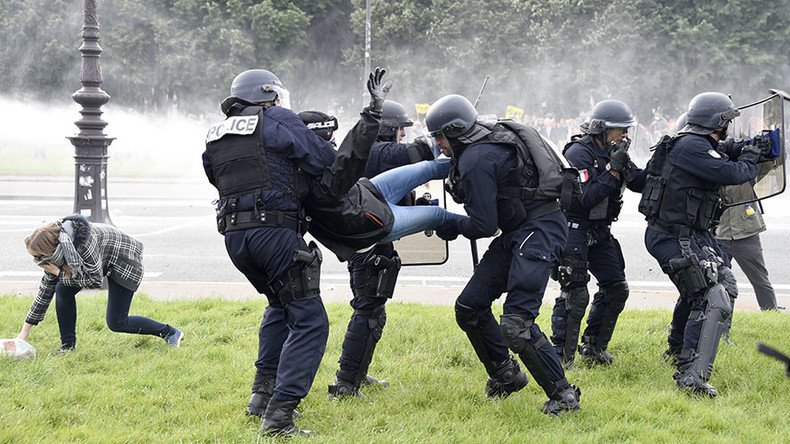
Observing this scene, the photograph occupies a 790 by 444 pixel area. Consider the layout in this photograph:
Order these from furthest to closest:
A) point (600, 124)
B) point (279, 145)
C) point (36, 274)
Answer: point (36, 274) → point (600, 124) → point (279, 145)

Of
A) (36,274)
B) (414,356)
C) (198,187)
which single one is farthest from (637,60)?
(414,356)

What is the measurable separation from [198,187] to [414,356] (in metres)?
18.0

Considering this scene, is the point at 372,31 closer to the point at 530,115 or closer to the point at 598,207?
the point at 530,115

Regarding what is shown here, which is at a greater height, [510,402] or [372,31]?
[372,31]

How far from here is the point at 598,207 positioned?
5871 mm

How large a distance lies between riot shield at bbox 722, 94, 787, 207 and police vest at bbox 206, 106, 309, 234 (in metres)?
3.00

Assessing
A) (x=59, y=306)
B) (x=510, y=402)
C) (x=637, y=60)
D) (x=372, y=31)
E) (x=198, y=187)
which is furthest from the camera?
(x=372, y=31)

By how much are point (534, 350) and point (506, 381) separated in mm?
494

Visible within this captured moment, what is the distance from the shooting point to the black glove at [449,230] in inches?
202

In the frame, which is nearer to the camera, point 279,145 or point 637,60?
point 279,145

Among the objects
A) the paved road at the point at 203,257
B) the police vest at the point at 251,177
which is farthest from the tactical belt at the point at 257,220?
the paved road at the point at 203,257

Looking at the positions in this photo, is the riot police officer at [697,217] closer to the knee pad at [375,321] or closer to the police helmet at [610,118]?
the police helmet at [610,118]

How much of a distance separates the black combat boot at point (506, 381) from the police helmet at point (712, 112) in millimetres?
1916

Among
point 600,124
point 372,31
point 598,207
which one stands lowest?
point 598,207
